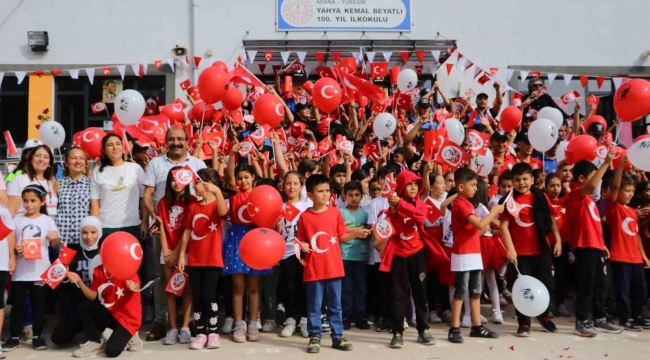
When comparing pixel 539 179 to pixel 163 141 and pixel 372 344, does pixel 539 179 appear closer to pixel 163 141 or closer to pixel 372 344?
pixel 372 344

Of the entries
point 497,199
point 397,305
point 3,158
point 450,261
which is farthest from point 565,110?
point 3,158

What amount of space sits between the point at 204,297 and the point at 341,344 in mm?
1219

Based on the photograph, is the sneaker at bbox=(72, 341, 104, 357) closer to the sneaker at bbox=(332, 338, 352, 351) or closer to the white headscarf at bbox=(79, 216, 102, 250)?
the white headscarf at bbox=(79, 216, 102, 250)

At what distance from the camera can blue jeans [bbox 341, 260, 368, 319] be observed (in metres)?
5.66

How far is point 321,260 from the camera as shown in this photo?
4.98m

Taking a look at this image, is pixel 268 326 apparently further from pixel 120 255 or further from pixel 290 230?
pixel 120 255

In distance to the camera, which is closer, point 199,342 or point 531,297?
point 531,297

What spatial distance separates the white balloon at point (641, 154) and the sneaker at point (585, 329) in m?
1.47

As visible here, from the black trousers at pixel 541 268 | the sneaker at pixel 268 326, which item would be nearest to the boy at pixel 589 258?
the black trousers at pixel 541 268

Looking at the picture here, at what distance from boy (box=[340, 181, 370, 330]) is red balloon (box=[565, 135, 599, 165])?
2.40m

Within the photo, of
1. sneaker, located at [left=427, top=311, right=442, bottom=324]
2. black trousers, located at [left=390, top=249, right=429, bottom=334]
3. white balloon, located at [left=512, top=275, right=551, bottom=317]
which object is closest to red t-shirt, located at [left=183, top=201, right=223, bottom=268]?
black trousers, located at [left=390, top=249, right=429, bottom=334]

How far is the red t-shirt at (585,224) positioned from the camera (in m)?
5.52

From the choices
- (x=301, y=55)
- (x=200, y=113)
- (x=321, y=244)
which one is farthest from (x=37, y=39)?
(x=321, y=244)

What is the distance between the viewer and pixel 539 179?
6473mm
